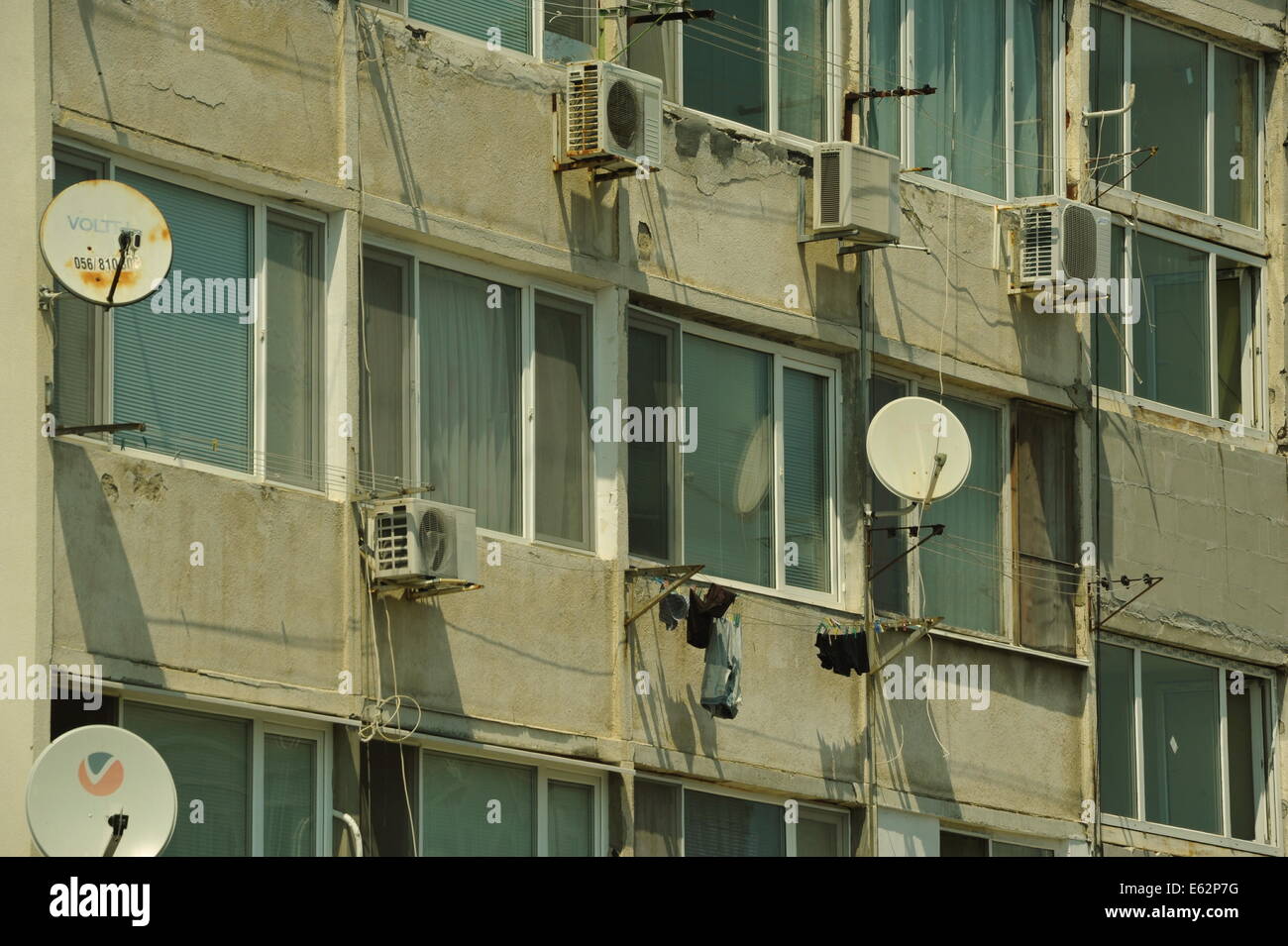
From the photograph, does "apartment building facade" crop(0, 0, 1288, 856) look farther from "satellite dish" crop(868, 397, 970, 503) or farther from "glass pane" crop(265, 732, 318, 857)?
"satellite dish" crop(868, 397, 970, 503)

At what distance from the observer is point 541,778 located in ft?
61.9

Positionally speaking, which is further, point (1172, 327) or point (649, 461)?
point (1172, 327)

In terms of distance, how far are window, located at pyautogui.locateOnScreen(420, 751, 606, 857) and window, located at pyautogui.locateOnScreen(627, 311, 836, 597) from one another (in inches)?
75.2

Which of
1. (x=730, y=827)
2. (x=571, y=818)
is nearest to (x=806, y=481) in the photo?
(x=730, y=827)

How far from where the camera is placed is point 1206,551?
24.5 metres

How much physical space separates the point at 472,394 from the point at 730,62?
3806 mm

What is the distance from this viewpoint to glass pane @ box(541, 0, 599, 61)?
1995cm

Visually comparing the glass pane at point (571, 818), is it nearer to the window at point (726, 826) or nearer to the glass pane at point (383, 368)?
the window at point (726, 826)

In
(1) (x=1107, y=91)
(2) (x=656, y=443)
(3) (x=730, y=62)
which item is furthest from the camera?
(1) (x=1107, y=91)

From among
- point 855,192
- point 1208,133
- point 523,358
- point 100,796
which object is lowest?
point 100,796

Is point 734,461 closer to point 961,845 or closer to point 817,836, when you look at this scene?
point 817,836

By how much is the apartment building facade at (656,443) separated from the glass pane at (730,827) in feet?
0.10

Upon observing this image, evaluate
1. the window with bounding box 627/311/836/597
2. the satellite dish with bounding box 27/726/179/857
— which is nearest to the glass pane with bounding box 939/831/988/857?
the window with bounding box 627/311/836/597

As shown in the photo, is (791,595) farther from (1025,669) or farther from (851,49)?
(851,49)
